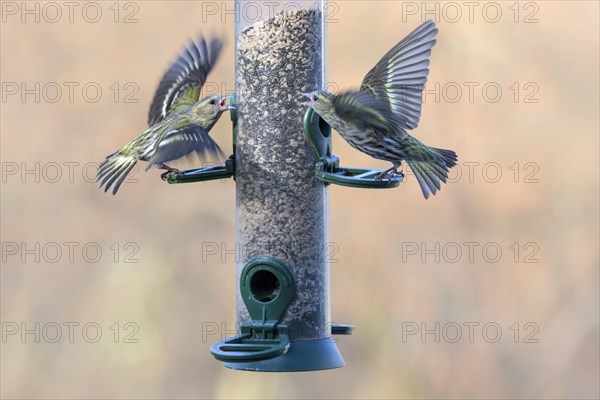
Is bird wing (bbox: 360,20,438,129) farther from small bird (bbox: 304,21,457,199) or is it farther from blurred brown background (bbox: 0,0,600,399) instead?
blurred brown background (bbox: 0,0,600,399)

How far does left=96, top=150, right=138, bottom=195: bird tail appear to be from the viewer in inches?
384

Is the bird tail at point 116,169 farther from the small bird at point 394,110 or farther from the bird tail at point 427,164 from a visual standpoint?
the bird tail at point 427,164

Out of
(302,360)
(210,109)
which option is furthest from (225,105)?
(302,360)

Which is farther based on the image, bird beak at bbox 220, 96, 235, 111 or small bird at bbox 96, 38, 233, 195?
bird beak at bbox 220, 96, 235, 111

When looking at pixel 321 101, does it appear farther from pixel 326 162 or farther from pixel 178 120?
pixel 178 120

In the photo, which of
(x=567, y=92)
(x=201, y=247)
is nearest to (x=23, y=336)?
(x=201, y=247)

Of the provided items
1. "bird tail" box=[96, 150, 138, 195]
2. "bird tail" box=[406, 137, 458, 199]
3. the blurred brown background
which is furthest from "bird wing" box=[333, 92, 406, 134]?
the blurred brown background

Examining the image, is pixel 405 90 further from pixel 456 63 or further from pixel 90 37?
pixel 90 37

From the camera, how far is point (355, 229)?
12812 millimetres

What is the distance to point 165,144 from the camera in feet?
31.1

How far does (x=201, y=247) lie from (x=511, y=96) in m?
2.65

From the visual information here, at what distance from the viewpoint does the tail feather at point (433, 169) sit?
949 centimetres

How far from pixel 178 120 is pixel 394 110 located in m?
1.25

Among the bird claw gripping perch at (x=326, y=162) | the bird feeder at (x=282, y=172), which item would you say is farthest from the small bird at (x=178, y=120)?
the bird claw gripping perch at (x=326, y=162)
